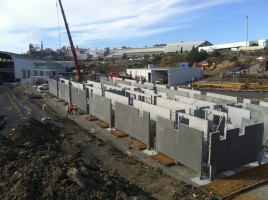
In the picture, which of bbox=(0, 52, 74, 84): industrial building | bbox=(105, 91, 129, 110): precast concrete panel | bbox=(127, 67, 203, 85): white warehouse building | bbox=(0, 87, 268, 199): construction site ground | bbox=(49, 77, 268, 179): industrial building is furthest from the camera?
bbox=(0, 52, 74, 84): industrial building

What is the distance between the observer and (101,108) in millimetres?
23266

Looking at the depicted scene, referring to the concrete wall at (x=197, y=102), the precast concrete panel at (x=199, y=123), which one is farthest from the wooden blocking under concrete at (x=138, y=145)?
the concrete wall at (x=197, y=102)

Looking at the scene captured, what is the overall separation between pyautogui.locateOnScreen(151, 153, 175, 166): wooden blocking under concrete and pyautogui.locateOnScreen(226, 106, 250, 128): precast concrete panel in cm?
450

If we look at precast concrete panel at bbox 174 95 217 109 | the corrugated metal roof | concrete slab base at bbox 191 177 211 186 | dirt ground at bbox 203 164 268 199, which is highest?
the corrugated metal roof

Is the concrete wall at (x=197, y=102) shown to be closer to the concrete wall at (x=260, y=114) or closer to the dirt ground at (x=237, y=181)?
the concrete wall at (x=260, y=114)

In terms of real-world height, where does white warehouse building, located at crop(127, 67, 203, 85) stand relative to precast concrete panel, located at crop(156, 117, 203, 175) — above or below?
above

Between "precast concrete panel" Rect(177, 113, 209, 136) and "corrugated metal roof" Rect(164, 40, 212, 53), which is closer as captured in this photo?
"precast concrete panel" Rect(177, 113, 209, 136)

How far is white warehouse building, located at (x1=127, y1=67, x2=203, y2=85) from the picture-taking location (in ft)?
169

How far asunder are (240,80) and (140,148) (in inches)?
1530

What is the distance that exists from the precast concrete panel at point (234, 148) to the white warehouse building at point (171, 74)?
3739cm

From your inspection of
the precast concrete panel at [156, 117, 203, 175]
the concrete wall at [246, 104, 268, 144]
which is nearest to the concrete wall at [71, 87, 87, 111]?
the precast concrete panel at [156, 117, 203, 175]

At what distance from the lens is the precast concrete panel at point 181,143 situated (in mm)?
12742

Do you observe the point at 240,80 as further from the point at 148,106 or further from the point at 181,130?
the point at 181,130

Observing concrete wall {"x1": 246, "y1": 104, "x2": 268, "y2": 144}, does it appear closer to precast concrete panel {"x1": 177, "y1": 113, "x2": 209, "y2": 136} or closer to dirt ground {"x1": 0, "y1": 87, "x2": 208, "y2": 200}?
precast concrete panel {"x1": 177, "y1": 113, "x2": 209, "y2": 136}
